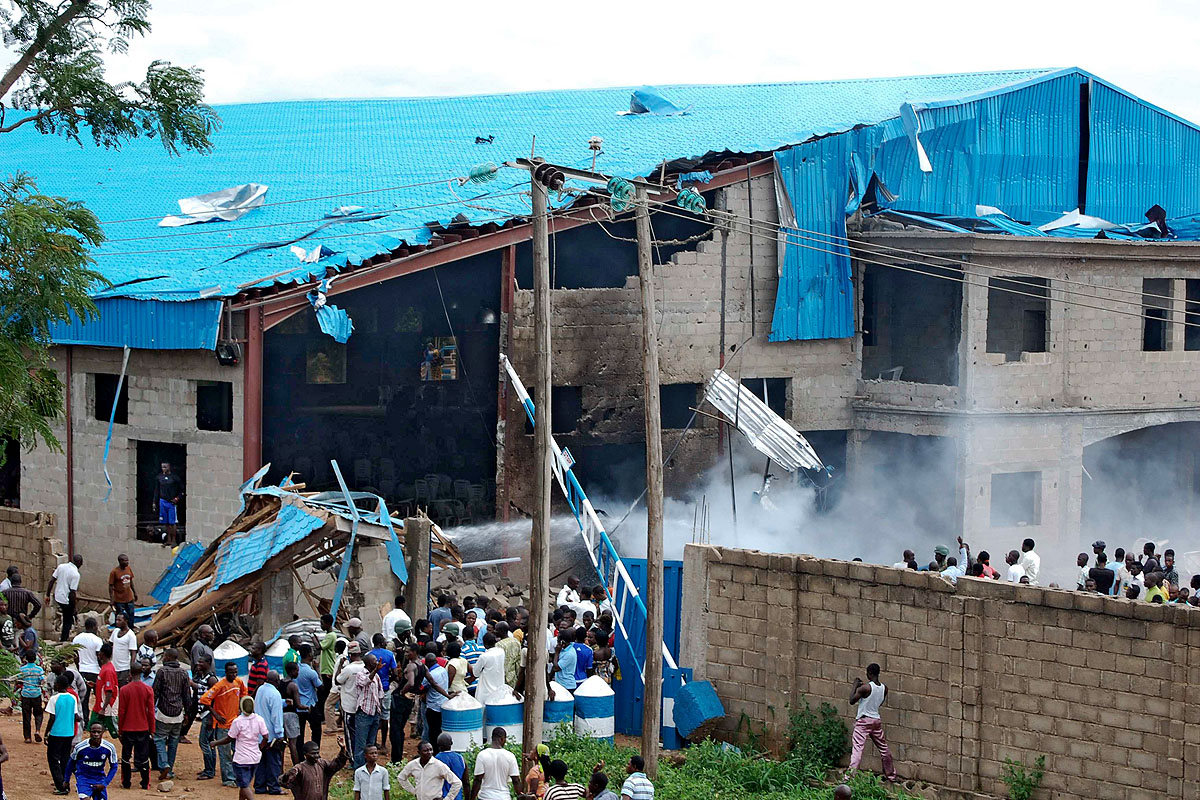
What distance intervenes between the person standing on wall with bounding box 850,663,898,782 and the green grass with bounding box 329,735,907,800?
0.19 metres

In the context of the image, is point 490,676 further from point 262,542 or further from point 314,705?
point 262,542

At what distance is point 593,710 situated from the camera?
1538 centimetres

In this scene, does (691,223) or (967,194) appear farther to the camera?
(967,194)

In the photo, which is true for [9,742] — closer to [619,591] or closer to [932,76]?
[619,591]

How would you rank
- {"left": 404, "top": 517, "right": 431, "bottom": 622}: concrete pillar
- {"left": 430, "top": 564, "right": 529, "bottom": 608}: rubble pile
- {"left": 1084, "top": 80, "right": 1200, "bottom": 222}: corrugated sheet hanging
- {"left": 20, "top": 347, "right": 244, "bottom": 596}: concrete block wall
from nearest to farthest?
{"left": 404, "top": 517, "right": 431, "bottom": 622}: concrete pillar → {"left": 430, "top": 564, "right": 529, "bottom": 608}: rubble pile → {"left": 20, "top": 347, "right": 244, "bottom": 596}: concrete block wall → {"left": 1084, "top": 80, "right": 1200, "bottom": 222}: corrugated sheet hanging

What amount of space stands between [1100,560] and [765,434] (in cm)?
673

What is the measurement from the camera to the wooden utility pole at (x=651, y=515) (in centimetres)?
1450

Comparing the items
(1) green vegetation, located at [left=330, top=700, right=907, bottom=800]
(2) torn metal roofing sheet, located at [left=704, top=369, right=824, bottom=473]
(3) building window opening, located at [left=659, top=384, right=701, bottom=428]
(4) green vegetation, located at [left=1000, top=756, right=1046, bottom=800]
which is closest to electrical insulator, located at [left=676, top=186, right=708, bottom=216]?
(1) green vegetation, located at [left=330, top=700, right=907, bottom=800]

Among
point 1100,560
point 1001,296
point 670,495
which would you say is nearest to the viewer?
point 1100,560

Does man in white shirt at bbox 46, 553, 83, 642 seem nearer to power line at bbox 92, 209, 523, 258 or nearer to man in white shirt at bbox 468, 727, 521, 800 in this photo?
power line at bbox 92, 209, 523, 258

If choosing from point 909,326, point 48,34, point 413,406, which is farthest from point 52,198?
point 909,326

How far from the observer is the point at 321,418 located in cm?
2641

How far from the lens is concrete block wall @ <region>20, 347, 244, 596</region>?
2114 cm

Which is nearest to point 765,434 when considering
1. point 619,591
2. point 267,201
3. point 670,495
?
point 670,495
